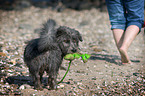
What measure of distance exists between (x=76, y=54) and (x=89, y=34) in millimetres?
7033

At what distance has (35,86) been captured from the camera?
13.2ft

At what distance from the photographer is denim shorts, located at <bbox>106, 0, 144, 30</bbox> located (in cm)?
567

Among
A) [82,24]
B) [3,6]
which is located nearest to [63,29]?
[82,24]

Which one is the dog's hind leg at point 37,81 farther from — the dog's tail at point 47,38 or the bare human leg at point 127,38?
the bare human leg at point 127,38

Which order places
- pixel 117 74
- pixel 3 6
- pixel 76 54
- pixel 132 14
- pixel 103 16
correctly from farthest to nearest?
pixel 3 6
pixel 103 16
pixel 132 14
pixel 117 74
pixel 76 54

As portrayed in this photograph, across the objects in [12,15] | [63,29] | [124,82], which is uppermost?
[12,15]

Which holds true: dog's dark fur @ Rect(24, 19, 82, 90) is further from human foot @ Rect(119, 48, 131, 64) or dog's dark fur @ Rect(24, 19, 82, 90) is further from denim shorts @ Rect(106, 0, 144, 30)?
denim shorts @ Rect(106, 0, 144, 30)

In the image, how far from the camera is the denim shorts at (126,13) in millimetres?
5670

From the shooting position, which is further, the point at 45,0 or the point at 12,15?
the point at 45,0

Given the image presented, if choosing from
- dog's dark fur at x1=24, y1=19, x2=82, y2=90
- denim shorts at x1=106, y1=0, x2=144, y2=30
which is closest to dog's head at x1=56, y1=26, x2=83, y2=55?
dog's dark fur at x1=24, y1=19, x2=82, y2=90

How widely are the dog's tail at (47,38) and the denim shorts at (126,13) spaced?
2521mm

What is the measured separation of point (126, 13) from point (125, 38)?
0.93m

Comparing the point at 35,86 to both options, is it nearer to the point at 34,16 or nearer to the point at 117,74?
the point at 117,74

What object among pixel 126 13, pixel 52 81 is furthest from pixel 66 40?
pixel 126 13
